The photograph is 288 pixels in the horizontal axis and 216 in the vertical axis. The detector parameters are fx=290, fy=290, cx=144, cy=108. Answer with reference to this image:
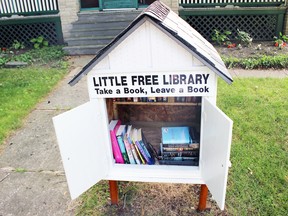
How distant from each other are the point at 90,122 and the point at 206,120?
1.06 m

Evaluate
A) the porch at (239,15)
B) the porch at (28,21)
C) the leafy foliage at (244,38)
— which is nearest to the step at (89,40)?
the porch at (28,21)

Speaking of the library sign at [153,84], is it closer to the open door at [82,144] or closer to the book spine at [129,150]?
the open door at [82,144]

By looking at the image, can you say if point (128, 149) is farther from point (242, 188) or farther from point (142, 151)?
point (242, 188)

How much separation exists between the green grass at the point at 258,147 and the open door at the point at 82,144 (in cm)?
152

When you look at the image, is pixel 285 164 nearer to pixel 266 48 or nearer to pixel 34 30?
pixel 266 48

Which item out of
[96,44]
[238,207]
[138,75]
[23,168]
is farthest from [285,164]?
[96,44]

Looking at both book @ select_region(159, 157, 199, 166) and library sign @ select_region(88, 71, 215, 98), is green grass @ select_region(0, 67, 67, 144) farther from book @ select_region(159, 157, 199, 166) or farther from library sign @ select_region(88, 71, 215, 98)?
book @ select_region(159, 157, 199, 166)

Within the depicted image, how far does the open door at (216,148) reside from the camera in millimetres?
2205

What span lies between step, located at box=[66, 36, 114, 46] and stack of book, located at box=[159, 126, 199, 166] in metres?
6.40

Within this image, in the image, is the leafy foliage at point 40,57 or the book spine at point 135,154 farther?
the leafy foliage at point 40,57

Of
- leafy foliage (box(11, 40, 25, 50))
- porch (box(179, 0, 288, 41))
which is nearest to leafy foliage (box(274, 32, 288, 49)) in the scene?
porch (box(179, 0, 288, 41))

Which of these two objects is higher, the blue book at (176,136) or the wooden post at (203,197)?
the blue book at (176,136)

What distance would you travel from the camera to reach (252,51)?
27.5ft

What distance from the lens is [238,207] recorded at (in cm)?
314
